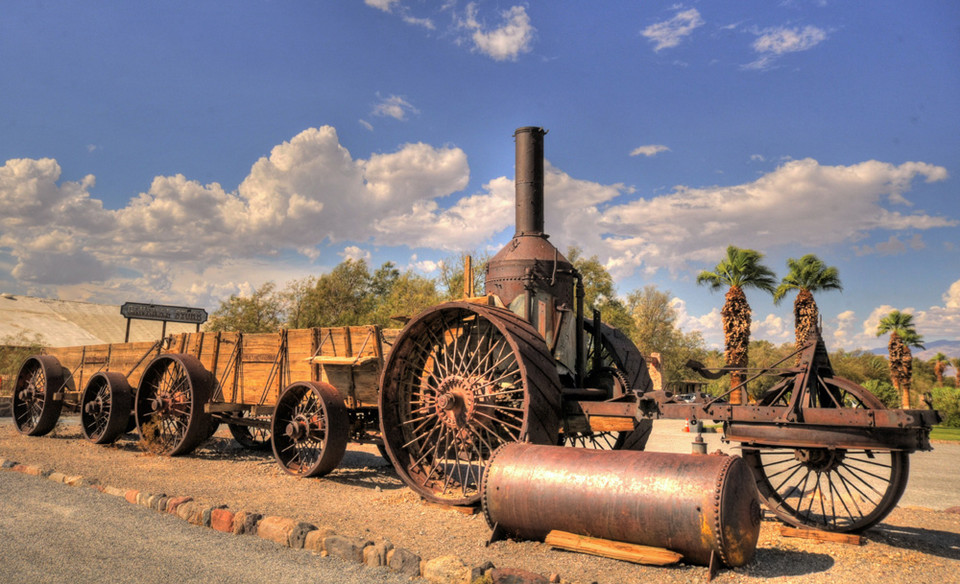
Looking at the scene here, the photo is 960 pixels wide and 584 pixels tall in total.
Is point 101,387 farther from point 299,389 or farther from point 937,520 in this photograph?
point 937,520

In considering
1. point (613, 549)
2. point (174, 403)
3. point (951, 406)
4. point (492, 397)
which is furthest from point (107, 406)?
point (951, 406)

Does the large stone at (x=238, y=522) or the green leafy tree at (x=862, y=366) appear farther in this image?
the green leafy tree at (x=862, y=366)

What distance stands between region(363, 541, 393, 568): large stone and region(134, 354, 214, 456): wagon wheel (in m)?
5.80

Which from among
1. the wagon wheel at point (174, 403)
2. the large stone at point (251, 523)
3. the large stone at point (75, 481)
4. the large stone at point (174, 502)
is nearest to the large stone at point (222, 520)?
the large stone at point (251, 523)

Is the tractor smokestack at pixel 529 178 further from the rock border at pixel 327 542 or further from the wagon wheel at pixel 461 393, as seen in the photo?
the rock border at pixel 327 542

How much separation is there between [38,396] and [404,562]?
39.5 feet

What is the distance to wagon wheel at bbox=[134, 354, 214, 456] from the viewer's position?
941 cm

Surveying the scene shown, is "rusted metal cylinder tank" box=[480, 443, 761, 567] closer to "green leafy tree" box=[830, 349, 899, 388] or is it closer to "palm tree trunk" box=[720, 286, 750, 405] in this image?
"palm tree trunk" box=[720, 286, 750, 405]

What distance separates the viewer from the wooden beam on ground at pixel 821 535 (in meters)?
5.07

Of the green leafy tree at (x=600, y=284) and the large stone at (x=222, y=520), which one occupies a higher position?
the green leafy tree at (x=600, y=284)

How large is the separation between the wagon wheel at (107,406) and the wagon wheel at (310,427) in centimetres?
386

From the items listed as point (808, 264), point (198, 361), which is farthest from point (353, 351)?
point (808, 264)

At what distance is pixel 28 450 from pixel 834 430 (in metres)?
11.7

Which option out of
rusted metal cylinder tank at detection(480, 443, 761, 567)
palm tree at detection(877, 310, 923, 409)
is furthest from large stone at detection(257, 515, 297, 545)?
palm tree at detection(877, 310, 923, 409)
